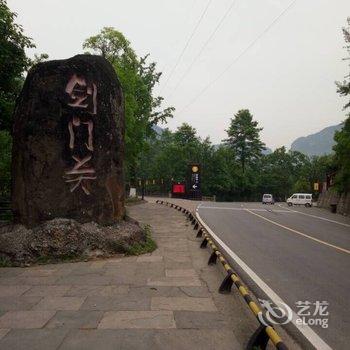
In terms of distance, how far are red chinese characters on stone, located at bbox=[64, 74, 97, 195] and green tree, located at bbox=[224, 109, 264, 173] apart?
83.8m

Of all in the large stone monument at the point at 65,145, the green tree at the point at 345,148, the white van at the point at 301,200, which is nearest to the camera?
the large stone monument at the point at 65,145

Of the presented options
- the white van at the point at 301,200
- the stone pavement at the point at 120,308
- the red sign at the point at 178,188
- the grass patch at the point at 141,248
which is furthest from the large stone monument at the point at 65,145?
the red sign at the point at 178,188

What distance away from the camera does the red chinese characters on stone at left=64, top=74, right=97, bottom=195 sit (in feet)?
39.9

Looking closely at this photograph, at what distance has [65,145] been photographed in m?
12.1

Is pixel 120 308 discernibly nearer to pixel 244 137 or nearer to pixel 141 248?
pixel 141 248

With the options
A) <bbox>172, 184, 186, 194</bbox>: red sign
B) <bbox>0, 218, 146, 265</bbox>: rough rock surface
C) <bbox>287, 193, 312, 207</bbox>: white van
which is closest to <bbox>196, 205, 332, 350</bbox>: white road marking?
<bbox>0, 218, 146, 265</bbox>: rough rock surface

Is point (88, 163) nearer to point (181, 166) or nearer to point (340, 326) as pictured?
point (340, 326)

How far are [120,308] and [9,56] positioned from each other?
519 inches

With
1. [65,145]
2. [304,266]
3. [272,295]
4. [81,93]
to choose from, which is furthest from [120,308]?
[81,93]

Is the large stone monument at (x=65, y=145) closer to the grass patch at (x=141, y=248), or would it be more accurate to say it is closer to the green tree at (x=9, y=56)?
the grass patch at (x=141, y=248)

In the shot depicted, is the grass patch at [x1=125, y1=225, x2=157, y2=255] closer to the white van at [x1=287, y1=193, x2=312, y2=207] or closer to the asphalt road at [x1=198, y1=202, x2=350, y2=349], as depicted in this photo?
the asphalt road at [x1=198, y1=202, x2=350, y2=349]

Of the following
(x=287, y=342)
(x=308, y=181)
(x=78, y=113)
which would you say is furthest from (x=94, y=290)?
(x=308, y=181)

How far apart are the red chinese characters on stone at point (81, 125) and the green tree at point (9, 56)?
5.97 m

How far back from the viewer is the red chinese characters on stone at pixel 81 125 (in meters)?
12.1
